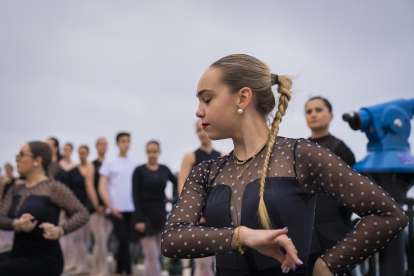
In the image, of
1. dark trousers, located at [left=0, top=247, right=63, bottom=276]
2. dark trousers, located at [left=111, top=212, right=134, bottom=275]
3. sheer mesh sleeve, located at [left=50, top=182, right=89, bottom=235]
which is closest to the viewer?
dark trousers, located at [left=0, top=247, right=63, bottom=276]

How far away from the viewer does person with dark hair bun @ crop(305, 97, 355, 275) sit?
2.50 m

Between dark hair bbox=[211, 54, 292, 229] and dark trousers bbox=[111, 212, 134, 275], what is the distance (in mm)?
4893

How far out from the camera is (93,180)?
23.5ft

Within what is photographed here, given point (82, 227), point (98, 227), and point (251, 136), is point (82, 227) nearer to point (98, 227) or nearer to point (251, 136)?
point (98, 227)

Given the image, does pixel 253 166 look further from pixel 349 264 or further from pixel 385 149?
pixel 385 149

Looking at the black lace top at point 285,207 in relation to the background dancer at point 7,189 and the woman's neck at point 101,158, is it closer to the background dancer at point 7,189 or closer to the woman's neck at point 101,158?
the woman's neck at point 101,158

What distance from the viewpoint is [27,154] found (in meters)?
4.36

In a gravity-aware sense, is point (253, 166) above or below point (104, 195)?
above

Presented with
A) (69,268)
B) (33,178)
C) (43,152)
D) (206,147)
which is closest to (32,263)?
(33,178)

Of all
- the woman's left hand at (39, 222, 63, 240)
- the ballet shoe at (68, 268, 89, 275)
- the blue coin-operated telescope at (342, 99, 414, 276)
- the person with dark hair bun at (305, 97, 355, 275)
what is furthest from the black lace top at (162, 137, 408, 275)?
the ballet shoe at (68, 268, 89, 275)

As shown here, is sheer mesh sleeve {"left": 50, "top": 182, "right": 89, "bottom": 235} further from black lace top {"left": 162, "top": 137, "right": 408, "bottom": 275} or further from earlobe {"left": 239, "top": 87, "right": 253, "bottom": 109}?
earlobe {"left": 239, "top": 87, "right": 253, "bottom": 109}

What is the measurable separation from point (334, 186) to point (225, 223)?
480 millimetres

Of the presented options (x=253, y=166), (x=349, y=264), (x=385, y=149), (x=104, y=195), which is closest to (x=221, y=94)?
(x=253, y=166)

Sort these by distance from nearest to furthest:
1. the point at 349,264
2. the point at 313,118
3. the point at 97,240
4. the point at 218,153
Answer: the point at 349,264
the point at 313,118
the point at 218,153
the point at 97,240
